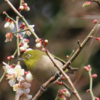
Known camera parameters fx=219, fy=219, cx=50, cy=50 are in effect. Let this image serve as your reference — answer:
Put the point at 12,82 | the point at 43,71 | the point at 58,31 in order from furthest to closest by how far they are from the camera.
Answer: the point at 58,31, the point at 43,71, the point at 12,82

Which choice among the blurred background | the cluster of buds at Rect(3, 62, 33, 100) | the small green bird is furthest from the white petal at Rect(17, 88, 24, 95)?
the blurred background

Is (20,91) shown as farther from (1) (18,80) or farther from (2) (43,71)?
(2) (43,71)

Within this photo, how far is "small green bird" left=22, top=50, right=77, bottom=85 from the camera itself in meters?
2.42

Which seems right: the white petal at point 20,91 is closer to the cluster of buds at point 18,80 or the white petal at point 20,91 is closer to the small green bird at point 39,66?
the cluster of buds at point 18,80

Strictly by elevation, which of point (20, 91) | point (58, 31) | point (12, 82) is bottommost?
point (58, 31)

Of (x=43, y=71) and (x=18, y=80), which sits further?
(x=43, y=71)

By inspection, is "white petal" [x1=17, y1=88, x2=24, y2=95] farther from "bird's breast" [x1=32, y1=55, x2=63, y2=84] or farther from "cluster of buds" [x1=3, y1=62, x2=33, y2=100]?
"bird's breast" [x1=32, y1=55, x2=63, y2=84]

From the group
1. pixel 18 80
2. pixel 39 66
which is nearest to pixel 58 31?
pixel 39 66

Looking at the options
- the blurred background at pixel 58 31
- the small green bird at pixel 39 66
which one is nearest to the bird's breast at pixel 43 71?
the small green bird at pixel 39 66

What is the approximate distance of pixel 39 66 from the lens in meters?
2.48

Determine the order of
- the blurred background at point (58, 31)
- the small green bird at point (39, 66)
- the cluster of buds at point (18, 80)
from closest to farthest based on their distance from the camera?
1. the cluster of buds at point (18, 80)
2. the small green bird at point (39, 66)
3. the blurred background at point (58, 31)

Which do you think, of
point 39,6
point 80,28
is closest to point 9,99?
point 80,28

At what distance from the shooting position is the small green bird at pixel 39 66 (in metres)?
2.42

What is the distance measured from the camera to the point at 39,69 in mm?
2463
